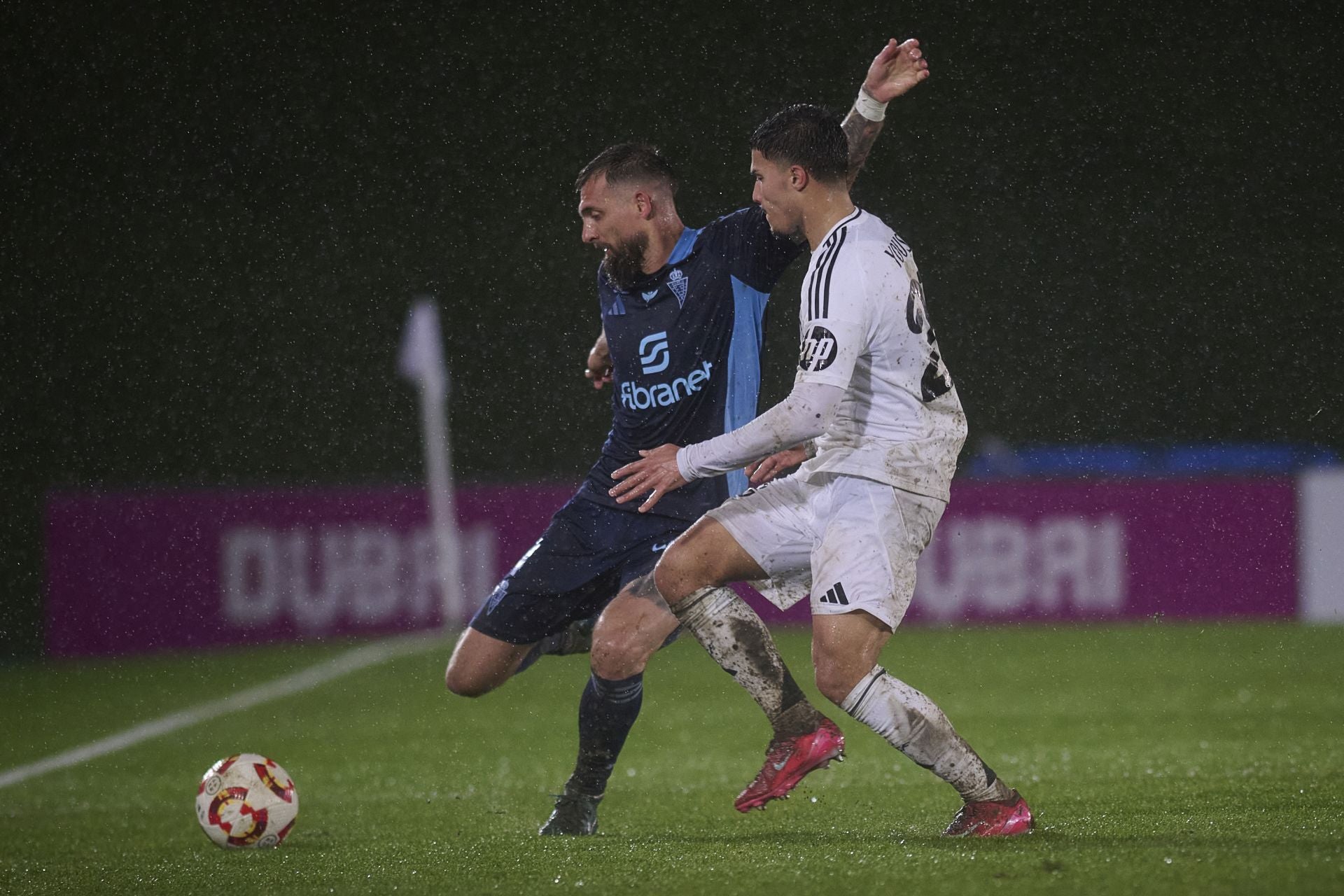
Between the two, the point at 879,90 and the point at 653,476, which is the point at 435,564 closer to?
the point at 879,90

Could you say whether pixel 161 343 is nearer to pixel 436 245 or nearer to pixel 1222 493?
pixel 436 245

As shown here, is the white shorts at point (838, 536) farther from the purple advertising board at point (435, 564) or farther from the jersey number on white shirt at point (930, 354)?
the purple advertising board at point (435, 564)

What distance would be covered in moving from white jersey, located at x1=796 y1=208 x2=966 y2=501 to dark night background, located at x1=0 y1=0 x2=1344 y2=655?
13.4 meters

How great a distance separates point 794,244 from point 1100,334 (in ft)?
58.3

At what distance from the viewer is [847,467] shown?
446cm

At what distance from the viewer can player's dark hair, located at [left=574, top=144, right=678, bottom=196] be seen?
532 centimetres

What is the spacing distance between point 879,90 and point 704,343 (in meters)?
1.04

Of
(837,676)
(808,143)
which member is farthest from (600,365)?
Answer: (837,676)

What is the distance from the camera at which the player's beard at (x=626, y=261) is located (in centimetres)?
538

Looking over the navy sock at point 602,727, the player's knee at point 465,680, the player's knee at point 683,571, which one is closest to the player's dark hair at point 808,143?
the player's knee at point 683,571

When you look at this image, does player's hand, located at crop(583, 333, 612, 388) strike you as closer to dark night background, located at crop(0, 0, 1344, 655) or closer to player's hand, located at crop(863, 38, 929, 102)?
player's hand, located at crop(863, 38, 929, 102)

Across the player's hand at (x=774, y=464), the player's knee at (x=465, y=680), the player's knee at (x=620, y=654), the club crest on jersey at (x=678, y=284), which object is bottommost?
the player's knee at (x=465, y=680)

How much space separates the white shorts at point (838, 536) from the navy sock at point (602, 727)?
757mm

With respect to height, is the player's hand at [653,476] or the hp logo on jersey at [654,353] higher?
the hp logo on jersey at [654,353]
